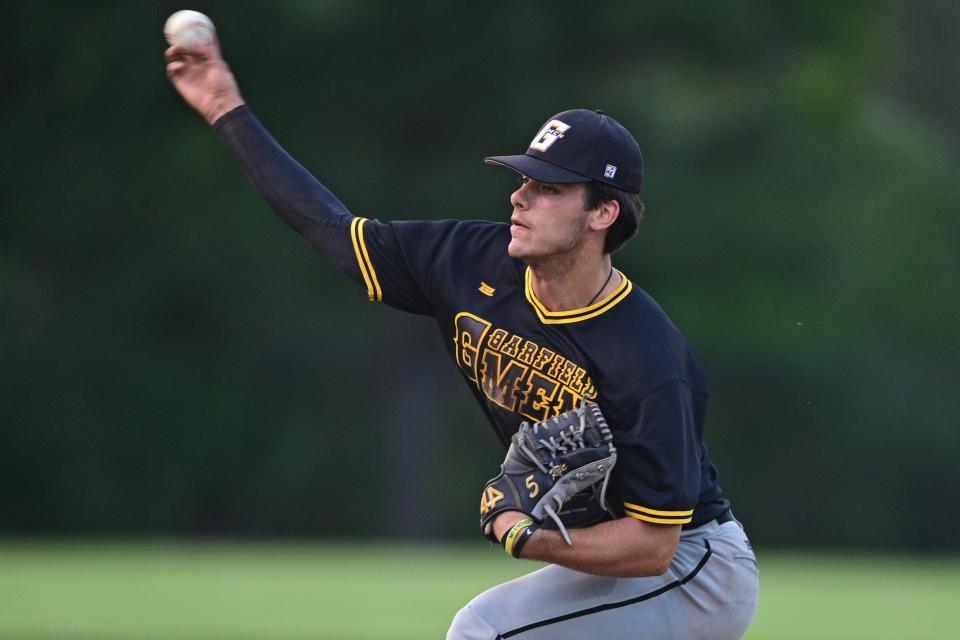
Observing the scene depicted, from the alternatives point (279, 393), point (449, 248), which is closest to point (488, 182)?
point (279, 393)

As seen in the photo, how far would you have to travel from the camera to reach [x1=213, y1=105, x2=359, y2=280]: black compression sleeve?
5.58 m

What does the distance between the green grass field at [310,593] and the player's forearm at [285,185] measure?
5.40 m

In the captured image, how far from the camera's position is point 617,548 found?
504 cm

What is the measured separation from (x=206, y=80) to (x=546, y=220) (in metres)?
1.42

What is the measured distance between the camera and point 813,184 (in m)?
21.5

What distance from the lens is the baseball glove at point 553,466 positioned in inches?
193

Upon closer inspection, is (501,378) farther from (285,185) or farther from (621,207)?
(285,185)

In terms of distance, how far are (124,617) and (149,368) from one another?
930 cm

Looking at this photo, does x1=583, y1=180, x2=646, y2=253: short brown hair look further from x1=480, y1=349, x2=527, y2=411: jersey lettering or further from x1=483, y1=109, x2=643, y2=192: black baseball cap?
x1=480, y1=349, x2=527, y2=411: jersey lettering

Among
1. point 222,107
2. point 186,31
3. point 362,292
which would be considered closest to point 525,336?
point 222,107

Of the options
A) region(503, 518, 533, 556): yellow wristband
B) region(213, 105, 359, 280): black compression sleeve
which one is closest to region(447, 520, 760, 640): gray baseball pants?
region(503, 518, 533, 556): yellow wristband

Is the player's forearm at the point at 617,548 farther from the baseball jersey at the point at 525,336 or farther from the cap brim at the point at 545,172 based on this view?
the cap brim at the point at 545,172

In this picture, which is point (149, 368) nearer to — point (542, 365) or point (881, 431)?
point (881, 431)

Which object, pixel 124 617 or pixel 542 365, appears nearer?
pixel 542 365
